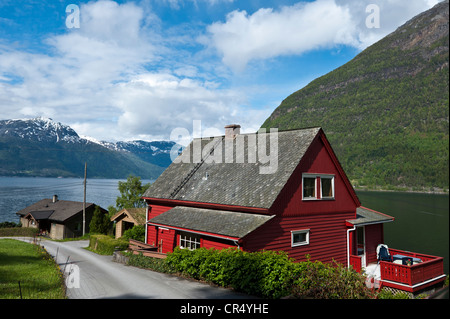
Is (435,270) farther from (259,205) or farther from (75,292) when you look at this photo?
(75,292)

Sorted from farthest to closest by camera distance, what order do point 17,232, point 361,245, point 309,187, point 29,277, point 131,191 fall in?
point 17,232
point 131,191
point 361,245
point 309,187
point 29,277

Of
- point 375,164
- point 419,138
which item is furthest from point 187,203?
point 419,138

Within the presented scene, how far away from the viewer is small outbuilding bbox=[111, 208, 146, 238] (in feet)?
94.5

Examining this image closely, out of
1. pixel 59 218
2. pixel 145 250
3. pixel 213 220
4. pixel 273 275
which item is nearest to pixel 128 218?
pixel 145 250

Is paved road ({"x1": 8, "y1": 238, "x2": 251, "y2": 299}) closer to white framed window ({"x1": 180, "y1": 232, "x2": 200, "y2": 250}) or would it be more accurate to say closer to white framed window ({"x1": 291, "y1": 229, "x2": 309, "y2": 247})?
white framed window ({"x1": 180, "y1": 232, "x2": 200, "y2": 250})

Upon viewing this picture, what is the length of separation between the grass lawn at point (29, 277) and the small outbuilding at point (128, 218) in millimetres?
8053

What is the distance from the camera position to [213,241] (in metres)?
16.8

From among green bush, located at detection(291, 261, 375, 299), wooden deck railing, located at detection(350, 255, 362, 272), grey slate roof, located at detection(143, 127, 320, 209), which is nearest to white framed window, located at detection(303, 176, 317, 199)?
grey slate roof, located at detection(143, 127, 320, 209)

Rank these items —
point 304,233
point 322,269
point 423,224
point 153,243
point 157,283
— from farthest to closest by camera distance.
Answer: point 423,224 < point 153,243 < point 304,233 < point 157,283 < point 322,269

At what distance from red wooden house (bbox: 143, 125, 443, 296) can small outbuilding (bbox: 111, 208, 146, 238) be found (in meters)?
5.25

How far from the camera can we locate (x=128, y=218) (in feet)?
97.9

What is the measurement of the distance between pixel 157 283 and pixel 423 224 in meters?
64.8

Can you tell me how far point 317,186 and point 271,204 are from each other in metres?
4.44

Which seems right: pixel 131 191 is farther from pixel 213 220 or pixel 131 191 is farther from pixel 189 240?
pixel 213 220
